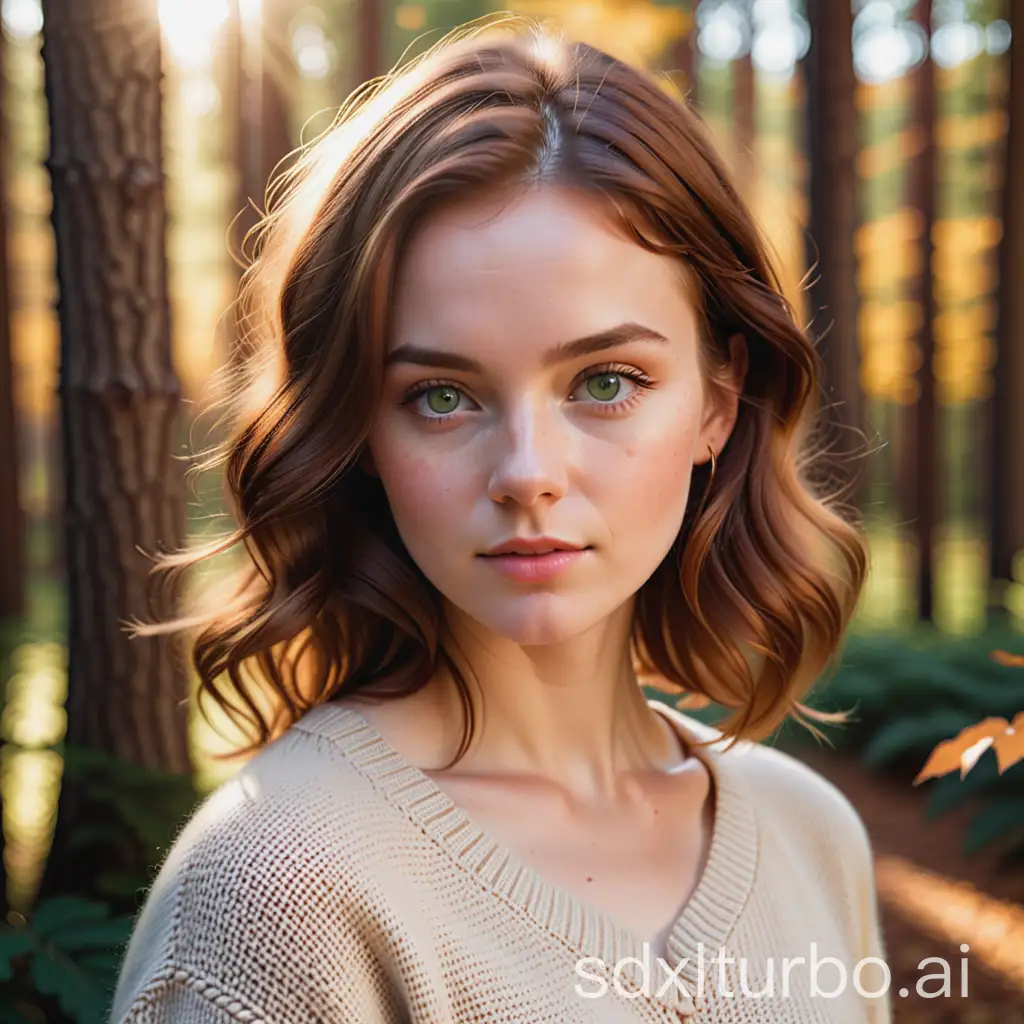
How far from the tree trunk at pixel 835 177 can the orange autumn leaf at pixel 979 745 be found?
508cm

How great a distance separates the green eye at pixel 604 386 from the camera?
1604 mm

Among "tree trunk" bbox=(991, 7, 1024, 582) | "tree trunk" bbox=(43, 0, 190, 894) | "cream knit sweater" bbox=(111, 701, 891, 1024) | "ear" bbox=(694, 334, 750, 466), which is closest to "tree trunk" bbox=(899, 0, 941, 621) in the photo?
"tree trunk" bbox=(991, 7, 1024, 582)

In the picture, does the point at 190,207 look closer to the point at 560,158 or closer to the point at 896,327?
the point at 896,327

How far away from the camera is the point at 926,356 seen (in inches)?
424

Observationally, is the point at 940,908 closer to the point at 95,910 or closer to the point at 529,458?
the point at 95,910

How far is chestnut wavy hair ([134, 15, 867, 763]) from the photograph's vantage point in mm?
1609

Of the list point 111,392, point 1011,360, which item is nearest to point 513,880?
point 111,392

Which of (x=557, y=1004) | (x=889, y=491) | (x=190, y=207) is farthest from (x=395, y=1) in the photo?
(x=889, y=491)

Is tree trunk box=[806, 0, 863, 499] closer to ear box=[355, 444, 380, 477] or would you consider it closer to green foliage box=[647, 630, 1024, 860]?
green foliage box=[647, 630, 1024, 860]

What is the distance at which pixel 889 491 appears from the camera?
22078 mm

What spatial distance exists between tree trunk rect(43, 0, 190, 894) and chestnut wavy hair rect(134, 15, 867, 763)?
658 mm

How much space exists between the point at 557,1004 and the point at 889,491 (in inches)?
854

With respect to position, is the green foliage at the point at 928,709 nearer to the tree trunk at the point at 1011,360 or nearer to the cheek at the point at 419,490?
the tree trunk at the point at 1011,360

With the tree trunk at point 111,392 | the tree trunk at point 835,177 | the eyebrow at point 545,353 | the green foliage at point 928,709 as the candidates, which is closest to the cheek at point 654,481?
the eyebrow at point 545,353
